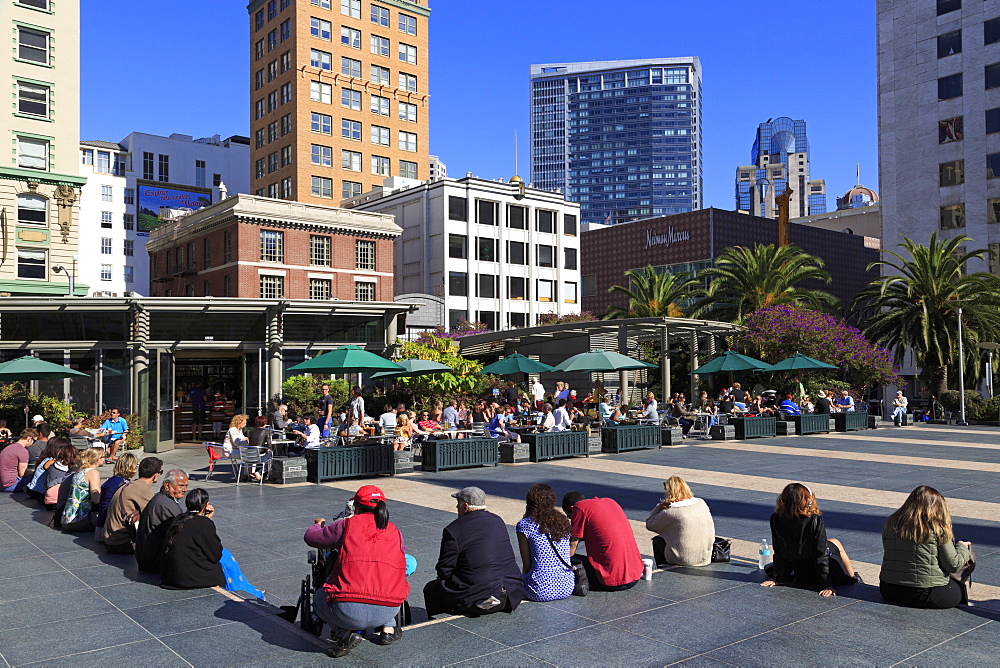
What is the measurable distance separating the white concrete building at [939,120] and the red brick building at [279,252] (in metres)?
37.1

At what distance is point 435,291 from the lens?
6288cm

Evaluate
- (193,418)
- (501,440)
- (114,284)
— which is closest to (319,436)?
(501,440)

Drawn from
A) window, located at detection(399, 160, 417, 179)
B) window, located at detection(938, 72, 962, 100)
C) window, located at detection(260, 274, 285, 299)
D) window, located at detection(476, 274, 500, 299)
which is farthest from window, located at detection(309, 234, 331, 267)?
window, located at detection(938, 72, 962, 100)

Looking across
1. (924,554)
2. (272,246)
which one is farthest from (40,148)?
(924,554)

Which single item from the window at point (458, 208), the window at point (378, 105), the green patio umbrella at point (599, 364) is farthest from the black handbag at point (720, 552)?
the window at point (378, 105)

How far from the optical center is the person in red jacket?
604 cm

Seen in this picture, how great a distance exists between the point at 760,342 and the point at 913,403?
36.5 feet

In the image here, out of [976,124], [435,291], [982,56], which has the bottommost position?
[435,291]

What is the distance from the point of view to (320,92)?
70.4 metres

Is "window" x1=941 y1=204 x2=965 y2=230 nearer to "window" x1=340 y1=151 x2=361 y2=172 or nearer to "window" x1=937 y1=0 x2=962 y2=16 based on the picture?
"window" x1=937 y1=0 x2=962 y2=16

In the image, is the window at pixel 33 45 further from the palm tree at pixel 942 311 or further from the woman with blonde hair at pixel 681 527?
the woman with blonde hair at pixel 681 527

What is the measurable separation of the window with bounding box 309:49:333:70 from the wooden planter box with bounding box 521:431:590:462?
190 feet

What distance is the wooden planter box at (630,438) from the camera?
21891 mm

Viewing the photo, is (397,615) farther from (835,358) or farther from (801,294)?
(801,294)
